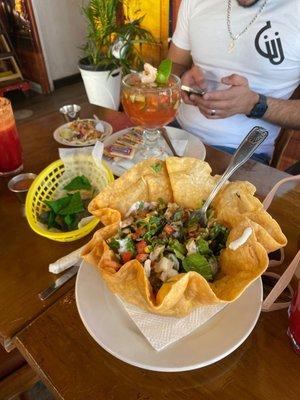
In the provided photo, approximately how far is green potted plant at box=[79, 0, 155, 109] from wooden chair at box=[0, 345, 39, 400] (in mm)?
2560

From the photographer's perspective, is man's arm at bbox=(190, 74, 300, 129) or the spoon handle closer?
the spoon handle

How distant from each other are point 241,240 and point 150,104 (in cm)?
58

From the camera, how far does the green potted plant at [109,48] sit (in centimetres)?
280

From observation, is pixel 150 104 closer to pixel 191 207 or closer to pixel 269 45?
pixel 191 207

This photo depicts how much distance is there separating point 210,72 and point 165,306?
1.15 metres

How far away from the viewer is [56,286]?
65cm

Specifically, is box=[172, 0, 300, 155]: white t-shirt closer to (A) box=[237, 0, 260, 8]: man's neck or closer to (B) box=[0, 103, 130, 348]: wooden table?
(A) box=[237, 0, 260, 8]: man's neck

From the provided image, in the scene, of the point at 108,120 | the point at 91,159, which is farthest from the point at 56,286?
the point at 108,120

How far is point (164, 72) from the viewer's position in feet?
3.15

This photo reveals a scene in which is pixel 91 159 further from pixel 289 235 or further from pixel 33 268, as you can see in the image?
pixel 289 235

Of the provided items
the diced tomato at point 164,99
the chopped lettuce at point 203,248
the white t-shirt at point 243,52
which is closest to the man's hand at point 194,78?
the white t-shirt at point 243,52

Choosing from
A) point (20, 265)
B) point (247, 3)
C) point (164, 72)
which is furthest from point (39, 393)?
point (247, 3)

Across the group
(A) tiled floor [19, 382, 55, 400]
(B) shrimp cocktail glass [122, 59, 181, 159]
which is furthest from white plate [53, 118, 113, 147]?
(A) tiled floor [19, 382, 55, 400]

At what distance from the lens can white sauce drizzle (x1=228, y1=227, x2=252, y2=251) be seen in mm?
533
